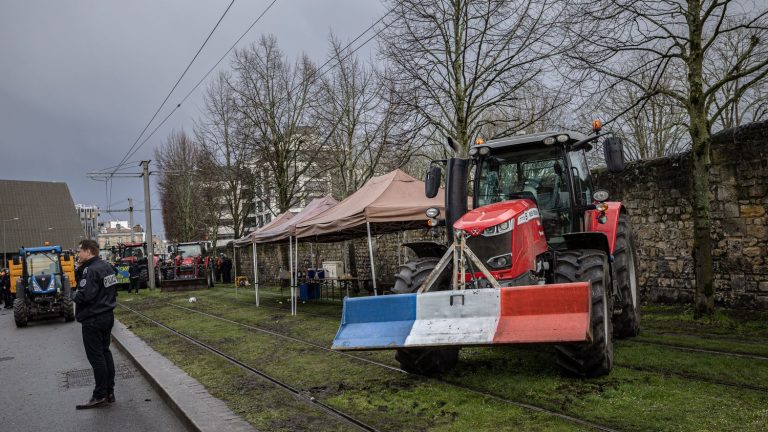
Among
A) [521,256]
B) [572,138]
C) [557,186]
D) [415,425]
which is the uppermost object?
[572,138]

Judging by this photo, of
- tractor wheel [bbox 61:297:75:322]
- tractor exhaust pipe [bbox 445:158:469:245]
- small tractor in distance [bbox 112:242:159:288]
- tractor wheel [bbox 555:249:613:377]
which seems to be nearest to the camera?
tractor wheel [bbox 555:249:613:377]

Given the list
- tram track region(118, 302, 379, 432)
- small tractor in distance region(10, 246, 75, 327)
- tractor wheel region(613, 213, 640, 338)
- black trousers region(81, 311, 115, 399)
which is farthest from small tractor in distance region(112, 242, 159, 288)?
tractor wheel region(613, 213, 640, 338)

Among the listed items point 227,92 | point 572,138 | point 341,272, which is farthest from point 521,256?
point 227,92

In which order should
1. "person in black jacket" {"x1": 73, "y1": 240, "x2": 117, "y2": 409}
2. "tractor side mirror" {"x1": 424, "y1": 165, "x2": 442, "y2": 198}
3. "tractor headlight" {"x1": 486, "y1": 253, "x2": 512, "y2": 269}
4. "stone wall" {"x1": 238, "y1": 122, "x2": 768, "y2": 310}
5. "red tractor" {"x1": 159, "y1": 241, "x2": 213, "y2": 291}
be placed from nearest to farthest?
"tractor headlight" {"x1": 486, "y1": 253, "x2": 512, "y2": 269}, "person in black jacket" {"x1": 73, "y1": 240, "x2": 117, "y2": 409}, "tractor side mirror" {"x1": 424, "y1": 165, "x2": 442, "y2": 198}, "stone wall" {"x1": 238, "y1": 122, "x2": 768, "y2": 310}, "red tractor" {"x1": 159, "y1": 241, "x2": 213, "y2": 291}

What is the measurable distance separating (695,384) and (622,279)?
2.35m

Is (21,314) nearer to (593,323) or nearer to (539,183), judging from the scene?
(539,183)

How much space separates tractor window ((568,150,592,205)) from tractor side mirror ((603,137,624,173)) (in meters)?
0.91

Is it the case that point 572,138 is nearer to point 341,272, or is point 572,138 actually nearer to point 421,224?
point 421,224

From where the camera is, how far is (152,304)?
910 inches

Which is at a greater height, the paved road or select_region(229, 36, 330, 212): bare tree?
select_region(229, 36, 330, 212): bare tree

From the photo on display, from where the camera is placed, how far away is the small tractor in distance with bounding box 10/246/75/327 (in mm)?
18703

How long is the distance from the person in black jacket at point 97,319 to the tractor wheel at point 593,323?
5.09m

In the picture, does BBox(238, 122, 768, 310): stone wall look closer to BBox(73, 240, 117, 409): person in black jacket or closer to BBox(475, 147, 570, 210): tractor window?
BBox(475, 147, 570, 210): tractor window

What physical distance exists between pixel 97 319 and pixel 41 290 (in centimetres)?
1382
